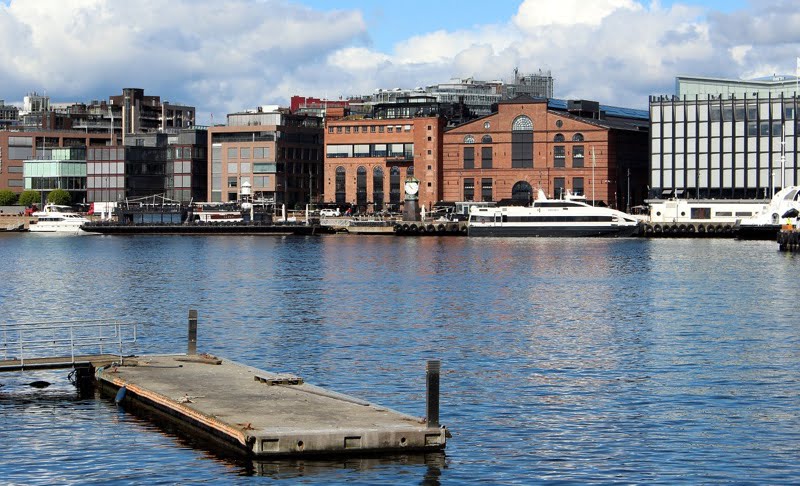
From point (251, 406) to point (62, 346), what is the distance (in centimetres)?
2209

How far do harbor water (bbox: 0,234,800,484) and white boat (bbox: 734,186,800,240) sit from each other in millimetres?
51399

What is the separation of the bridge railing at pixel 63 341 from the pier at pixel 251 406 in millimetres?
3286

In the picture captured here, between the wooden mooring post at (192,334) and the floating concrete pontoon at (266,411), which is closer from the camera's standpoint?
the floating concrete pontoon at (266,411)

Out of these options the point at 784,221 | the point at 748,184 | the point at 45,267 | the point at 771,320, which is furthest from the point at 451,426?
the point at 748,184

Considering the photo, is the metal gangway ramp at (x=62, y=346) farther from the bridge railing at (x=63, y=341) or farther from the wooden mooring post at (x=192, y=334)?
the wooden mooring post at (x=192, y=334)

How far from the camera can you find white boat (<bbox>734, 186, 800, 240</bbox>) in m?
→ 168

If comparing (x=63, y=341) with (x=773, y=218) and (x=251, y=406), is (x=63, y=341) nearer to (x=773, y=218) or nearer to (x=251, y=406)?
(x=251, y=406)

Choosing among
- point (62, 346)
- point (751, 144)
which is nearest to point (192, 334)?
point (62, 346)

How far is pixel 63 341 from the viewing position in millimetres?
53750

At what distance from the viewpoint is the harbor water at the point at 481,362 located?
3441cm

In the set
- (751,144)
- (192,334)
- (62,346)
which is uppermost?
(751,144)

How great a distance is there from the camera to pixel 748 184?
19738 cm

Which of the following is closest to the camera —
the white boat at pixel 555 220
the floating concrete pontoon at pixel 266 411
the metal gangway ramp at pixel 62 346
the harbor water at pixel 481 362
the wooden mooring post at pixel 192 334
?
the floating concrete pontoon at pixel 266 411

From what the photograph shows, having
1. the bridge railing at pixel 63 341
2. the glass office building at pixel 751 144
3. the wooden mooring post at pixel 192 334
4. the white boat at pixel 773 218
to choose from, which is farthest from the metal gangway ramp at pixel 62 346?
the glass office building at pixel 751 144
